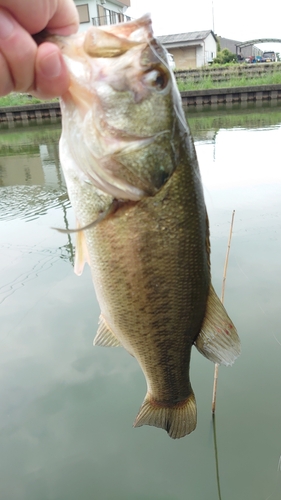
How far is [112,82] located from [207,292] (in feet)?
2.51

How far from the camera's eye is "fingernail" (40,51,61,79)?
103 centimetres

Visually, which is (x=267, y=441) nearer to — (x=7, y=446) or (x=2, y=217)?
(x=7, y=446)

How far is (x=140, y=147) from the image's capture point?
122 centimetres

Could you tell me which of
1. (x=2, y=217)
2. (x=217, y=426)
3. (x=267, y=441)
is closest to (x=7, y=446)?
(x=217, y=426)

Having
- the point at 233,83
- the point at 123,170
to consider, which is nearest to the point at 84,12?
the point at 233,83

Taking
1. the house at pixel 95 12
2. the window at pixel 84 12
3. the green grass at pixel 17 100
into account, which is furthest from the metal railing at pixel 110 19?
the green grass at pixel 17 100

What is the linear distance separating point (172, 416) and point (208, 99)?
1980 cm

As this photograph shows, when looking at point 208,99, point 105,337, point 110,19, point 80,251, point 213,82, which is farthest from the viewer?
point 110,19

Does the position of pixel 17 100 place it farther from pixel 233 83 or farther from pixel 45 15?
pixel 45 15

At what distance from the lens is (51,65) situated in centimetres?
104

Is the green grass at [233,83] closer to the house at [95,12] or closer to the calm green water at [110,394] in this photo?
the house at [95,12]

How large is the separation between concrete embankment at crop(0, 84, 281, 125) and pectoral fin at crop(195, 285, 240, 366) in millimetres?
19188

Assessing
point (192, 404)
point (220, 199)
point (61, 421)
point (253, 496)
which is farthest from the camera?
point (220, 199)

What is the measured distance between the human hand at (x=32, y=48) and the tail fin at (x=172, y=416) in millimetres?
1228
